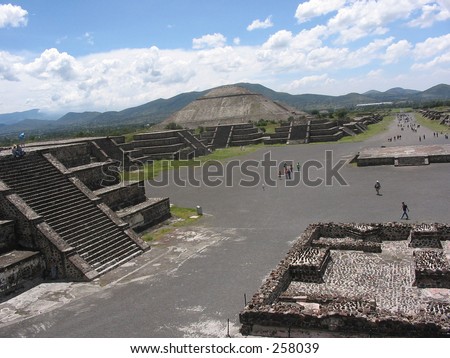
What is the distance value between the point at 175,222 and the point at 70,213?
573 centimetres

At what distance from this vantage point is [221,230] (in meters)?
19.0

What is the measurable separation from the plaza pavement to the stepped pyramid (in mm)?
77485

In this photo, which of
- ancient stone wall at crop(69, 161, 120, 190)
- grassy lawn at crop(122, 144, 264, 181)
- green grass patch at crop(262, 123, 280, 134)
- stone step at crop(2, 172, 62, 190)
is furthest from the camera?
green grass patch at crop(262, 123, 280, 134)

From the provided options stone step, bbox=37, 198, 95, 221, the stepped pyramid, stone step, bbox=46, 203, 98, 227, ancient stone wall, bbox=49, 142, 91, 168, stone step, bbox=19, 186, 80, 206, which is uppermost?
the stepped pyramid

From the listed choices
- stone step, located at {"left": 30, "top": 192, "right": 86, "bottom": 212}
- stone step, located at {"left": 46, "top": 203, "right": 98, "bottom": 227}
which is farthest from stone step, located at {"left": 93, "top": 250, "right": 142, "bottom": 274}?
stone step, located at {"left": 30, "top": 192, "right": 86, "bottom": 212}

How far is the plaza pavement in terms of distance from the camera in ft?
35.4

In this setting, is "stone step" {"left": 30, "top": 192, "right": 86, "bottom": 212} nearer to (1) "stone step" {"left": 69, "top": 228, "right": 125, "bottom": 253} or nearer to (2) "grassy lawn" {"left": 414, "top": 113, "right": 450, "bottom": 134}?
(1) "stone step" {"left": 69, "top": 228, "right": 125, "bottom": 253}

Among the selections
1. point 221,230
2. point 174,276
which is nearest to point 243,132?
point 221,230

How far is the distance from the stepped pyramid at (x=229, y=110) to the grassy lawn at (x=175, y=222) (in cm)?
7886

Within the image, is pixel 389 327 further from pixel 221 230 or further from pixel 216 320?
pixel 221 230

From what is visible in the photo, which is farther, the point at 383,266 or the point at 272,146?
the point at 272,146

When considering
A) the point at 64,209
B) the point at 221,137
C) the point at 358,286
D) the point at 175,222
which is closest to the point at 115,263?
the point at 64,209

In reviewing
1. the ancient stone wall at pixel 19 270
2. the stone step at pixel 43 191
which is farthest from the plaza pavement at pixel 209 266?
the stone step at pixel 43 191

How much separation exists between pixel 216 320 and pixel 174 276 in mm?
3639
